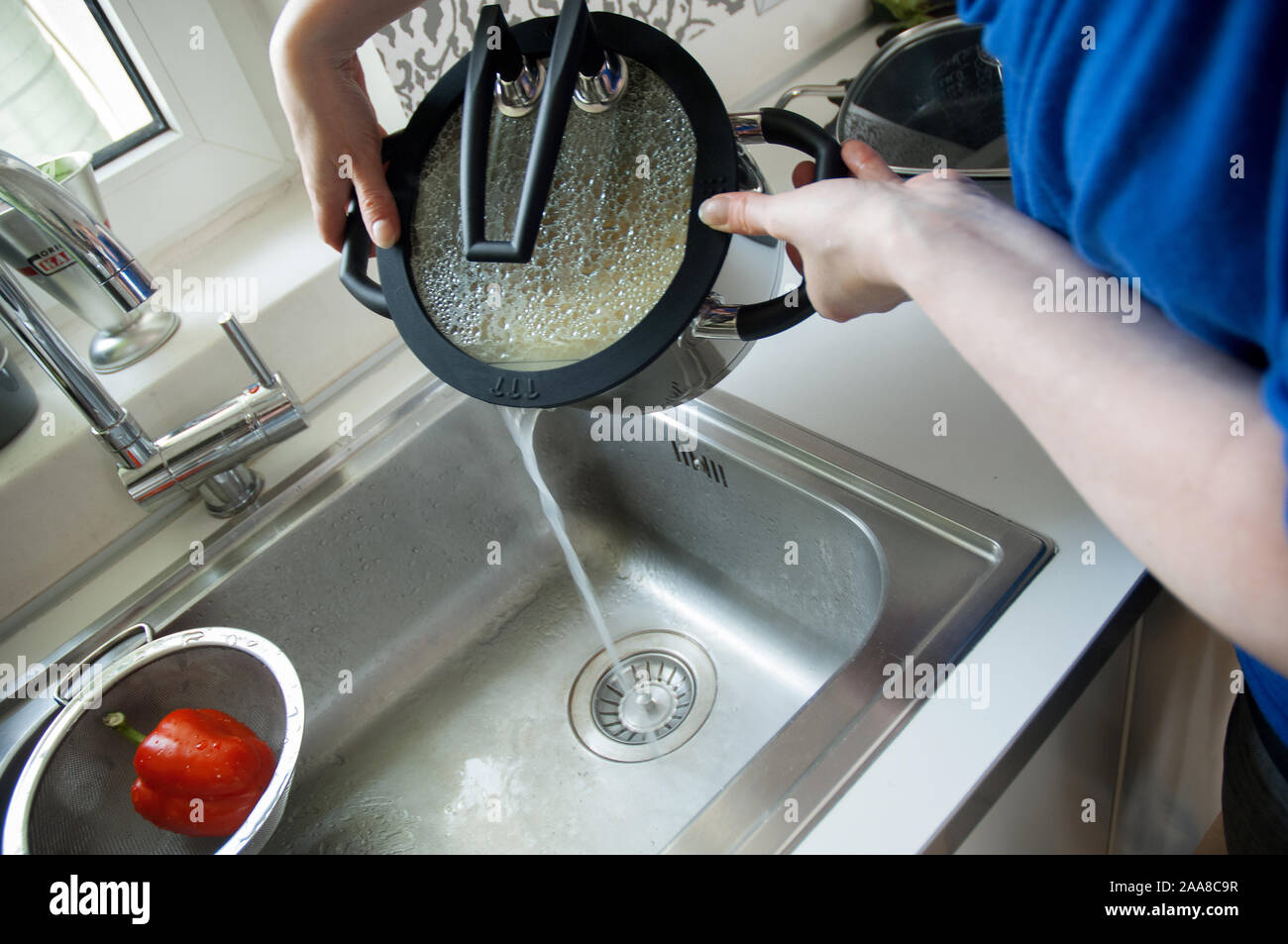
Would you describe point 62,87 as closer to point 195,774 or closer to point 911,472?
point 195,774

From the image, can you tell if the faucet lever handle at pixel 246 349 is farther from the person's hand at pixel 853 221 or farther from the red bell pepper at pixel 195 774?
the person's hand at pixel 853 221

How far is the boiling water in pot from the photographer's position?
0.54 m

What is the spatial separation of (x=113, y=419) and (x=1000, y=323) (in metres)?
0.68

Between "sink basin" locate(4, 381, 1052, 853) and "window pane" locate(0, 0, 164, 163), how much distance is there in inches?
16.7

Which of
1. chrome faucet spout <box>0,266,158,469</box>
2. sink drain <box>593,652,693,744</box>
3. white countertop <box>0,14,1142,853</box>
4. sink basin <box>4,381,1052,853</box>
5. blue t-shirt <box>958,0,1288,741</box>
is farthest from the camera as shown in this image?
sink drain <box>593,652,693,744</box>

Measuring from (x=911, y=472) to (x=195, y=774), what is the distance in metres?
0.59

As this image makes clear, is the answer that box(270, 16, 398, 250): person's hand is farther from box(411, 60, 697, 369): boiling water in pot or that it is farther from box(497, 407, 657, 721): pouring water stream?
box(497, 407, 657, 721): pouring water stream

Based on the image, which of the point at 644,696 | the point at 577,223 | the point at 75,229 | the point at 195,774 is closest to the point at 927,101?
the point at 577,223

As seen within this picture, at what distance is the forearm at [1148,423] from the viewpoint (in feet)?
1.05

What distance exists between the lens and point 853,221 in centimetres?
47

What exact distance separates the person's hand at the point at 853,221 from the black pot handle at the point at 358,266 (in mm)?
220

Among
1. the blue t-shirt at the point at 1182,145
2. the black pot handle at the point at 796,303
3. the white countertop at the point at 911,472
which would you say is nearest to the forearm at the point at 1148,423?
the blue t-shirt at the point at 1182,145

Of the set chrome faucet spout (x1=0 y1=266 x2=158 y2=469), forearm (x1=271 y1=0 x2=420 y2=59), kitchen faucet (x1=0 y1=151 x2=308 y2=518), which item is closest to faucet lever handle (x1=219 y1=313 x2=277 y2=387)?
kitchen faucet (x1=0 y1=151 x2=308 y2=518)
